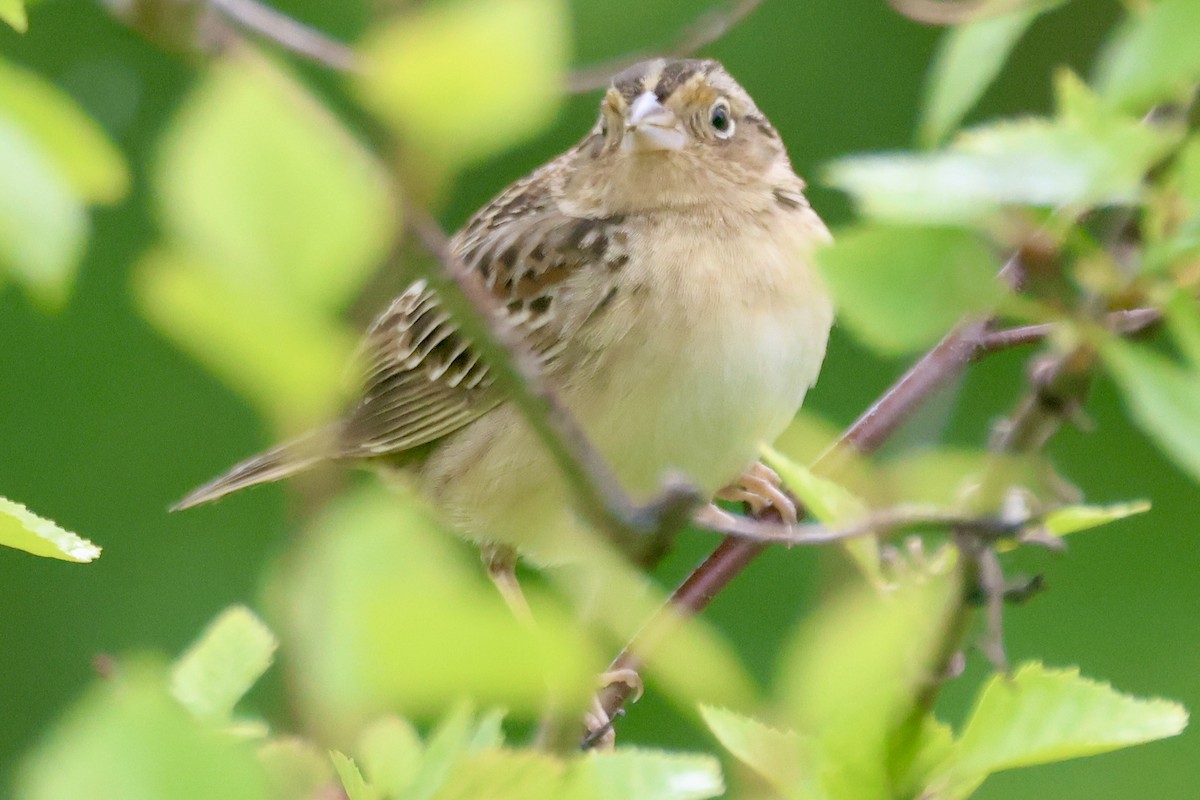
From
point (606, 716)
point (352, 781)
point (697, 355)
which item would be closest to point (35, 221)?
point (352, 781)

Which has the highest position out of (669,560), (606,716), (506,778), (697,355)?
(506,778)

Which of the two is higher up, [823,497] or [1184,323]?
[1184,323]

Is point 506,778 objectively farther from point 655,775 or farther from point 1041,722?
point 1041,722

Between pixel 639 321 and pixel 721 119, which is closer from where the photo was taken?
pixel 639 321

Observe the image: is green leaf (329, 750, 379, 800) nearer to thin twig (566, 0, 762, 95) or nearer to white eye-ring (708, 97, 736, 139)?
thin twig (566, 0, 762, 95)

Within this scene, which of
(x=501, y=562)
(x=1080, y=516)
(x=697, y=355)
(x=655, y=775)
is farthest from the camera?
(x=501, y=562)

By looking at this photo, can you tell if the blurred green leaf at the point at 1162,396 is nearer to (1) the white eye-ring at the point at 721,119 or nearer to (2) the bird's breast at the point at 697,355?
(2) the bird's breast at the point at 697,355

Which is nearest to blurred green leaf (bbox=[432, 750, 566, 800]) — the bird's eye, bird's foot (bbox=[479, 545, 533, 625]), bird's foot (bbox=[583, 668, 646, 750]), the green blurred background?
bird's foot (bbox=[583, 668, 646, 750])

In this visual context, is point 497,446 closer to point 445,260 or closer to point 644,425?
point 644,425
